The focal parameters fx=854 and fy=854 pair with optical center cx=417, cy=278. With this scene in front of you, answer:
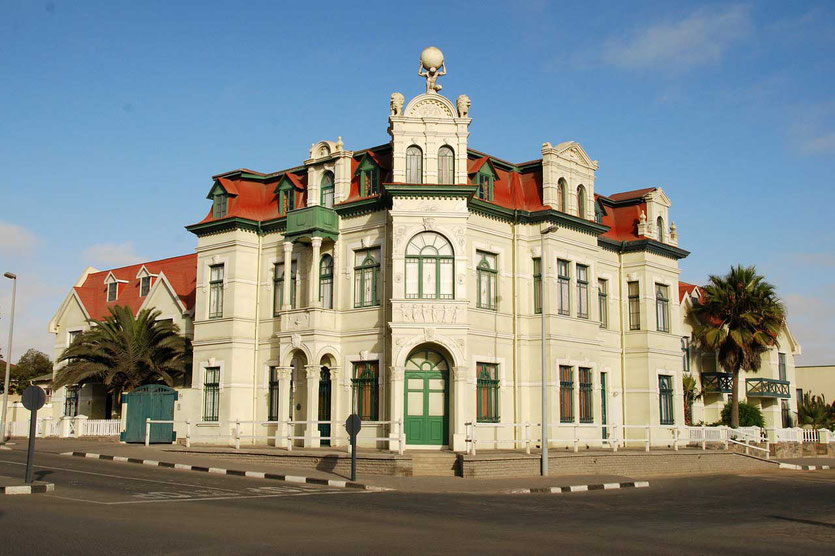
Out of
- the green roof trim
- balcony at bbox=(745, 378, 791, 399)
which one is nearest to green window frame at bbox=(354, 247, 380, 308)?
the green roof trim

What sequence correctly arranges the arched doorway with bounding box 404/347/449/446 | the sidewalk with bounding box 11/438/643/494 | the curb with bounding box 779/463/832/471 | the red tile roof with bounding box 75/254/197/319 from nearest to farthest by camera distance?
1. the sidewalk with bounding box 11/438/643/494
2. the arched doorway with bounding box 404/347/449/446
3. the curb with bounding box 779/463/832/471
4. the red tile roof with bounding box 75/254/197/319

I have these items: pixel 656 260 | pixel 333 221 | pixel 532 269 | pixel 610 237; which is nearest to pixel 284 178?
pixel 333 221

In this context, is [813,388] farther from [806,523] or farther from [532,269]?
[806,523]

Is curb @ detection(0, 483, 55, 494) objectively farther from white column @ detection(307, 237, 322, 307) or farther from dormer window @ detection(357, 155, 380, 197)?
dormer window @ detection(357, 155, 380, 197)

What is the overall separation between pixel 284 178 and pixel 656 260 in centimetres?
1615

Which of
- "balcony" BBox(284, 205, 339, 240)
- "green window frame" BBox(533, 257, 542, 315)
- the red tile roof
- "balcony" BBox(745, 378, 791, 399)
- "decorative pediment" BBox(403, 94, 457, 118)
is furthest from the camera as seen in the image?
"balcony" BBox(745, 378, 791, 399)

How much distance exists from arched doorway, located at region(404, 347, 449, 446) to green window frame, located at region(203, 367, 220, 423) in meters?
8.51

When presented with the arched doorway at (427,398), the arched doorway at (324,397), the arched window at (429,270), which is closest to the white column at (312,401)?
the arched doorway at (324,397)

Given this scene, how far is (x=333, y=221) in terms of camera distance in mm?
31109

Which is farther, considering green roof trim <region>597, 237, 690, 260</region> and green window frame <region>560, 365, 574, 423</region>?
green roof trim <region>597, 237, 690, 260</region>

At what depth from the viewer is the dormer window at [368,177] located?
101ft

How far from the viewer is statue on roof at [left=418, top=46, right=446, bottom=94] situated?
3086 centimetres

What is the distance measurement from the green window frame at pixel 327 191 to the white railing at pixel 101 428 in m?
13.3

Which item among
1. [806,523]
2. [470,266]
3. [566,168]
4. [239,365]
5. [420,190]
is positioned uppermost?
[566,168]
